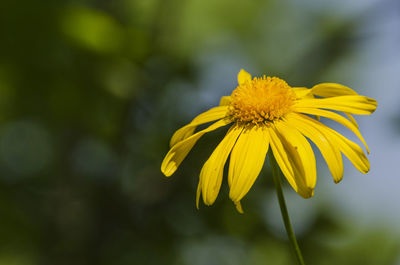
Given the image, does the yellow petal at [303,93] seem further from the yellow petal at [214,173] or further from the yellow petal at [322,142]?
the yellow petal at [214,173]

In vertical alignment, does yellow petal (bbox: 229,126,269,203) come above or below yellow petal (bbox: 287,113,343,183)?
below

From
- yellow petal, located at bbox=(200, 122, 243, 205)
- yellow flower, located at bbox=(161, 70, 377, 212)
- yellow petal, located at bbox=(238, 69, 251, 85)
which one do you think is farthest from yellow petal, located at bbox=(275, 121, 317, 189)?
yellow petal, located at bbox=(238, 69, 251, 85)

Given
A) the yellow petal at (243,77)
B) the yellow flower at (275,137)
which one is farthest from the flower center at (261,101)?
the yellow petal at (243,77)

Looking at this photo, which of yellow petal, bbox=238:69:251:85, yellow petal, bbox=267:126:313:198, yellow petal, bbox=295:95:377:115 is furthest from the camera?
yellow petal, bbox=238:69:251:85

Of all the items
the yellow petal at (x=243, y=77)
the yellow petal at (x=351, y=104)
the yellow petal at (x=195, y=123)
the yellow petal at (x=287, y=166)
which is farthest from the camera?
the yellow petal at (x=243, y=77)

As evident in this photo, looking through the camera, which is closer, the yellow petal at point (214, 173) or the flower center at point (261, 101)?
the yellow petal at point (214, 173)

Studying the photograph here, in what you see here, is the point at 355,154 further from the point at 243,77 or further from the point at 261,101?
the point at 243,77

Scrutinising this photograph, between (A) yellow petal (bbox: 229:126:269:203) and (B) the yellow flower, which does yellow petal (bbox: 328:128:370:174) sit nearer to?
(B) the yellow flower
